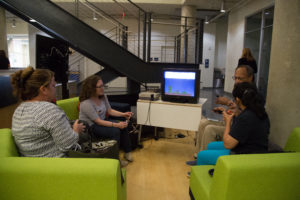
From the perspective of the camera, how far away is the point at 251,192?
1.24 metres

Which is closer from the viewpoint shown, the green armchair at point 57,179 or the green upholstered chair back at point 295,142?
the green armchair at point 57,179

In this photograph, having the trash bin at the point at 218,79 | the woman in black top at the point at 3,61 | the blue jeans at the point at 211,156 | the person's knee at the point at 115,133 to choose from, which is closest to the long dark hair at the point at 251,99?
the blue jeans at the point at 211,156

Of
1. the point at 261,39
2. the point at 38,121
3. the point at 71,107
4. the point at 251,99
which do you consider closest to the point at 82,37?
the point at 71,107

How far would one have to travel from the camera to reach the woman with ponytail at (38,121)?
1.40 metres

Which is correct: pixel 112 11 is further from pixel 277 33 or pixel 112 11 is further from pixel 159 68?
pixel 277 33

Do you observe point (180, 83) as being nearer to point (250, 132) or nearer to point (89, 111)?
point (89, 111)

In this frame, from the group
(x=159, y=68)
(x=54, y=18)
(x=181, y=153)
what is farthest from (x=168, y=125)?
(x=54, y=18)

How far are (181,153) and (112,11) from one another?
803 cm

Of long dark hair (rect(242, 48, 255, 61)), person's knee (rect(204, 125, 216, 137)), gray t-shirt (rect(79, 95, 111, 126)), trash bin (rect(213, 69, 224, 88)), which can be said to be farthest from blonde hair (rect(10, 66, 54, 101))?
trash bin (rect(213, 69, 224, 88))

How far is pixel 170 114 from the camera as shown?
10.3ft

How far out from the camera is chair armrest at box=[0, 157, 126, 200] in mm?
1181

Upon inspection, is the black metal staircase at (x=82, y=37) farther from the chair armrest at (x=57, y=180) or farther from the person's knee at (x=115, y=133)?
the chair armrest at (x=57, y=180)

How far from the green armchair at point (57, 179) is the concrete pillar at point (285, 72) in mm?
2245

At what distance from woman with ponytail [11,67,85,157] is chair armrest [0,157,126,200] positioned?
235 mm
